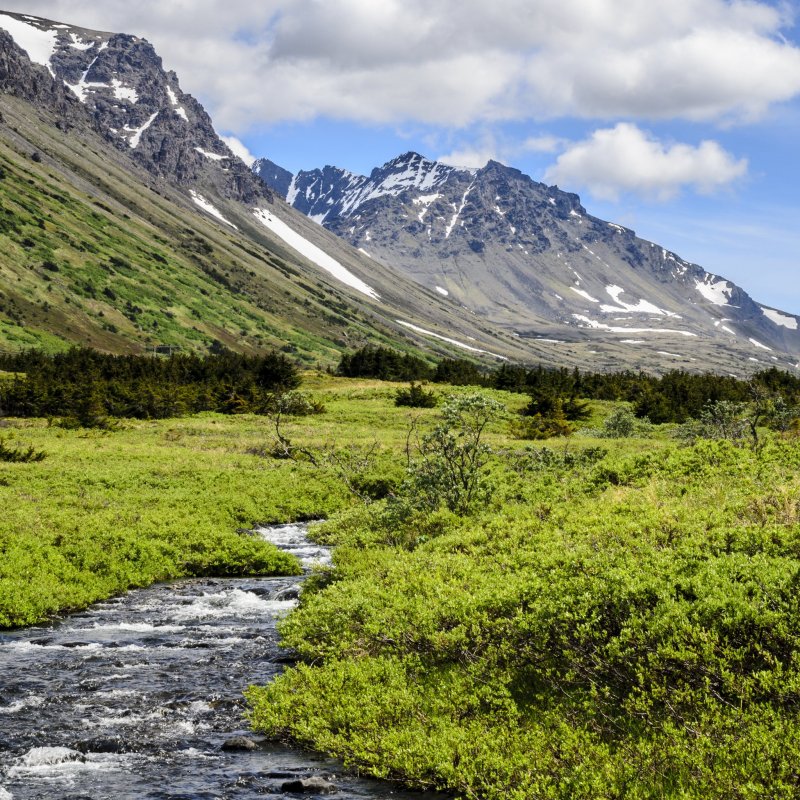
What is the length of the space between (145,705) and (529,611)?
7122 mm

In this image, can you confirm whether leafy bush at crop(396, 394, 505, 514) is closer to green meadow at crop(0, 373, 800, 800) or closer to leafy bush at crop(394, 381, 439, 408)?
green meadow at crop(0, 373, 800, 800)

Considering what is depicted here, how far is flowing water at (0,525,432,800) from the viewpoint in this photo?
1140 cm

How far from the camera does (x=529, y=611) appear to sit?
13734mm

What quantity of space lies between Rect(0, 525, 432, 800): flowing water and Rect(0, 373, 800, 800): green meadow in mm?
769

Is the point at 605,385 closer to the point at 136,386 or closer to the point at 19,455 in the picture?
the point at 136,386

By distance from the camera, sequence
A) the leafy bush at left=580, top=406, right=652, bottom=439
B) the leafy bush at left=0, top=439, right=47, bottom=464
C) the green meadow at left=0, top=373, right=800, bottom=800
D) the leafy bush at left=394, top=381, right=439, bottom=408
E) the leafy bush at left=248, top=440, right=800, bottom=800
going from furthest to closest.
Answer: the leafy bush at left=394, top=381, right=439, bottom=408 < the leafy bush at left=580, top=406, right=652, bottom=439 < the leafy bush at left=0, top=439, right=47, bottom=464 < the green meadow at left=0, top=373, right=800, bottom=800 < the leafy bush at left=248, top=440, right=800, bottom=800

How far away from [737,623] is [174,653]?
11.8 meters

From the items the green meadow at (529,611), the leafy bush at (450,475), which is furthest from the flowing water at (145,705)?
the leafy bush at (450,475)

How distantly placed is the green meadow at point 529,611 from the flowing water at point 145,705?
769 millimetres

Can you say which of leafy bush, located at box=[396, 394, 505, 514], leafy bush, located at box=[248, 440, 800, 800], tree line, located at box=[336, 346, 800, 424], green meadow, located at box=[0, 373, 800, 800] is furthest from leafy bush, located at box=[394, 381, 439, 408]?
leafy bush, located at box=[248, 440, 800, 800]

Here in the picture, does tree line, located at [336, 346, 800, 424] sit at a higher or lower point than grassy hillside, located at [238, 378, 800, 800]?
higher

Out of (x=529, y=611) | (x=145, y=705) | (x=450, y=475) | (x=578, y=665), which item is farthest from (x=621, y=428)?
(x=145, y=705)

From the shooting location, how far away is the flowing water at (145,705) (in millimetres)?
11398

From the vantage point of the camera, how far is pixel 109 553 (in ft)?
79.1
